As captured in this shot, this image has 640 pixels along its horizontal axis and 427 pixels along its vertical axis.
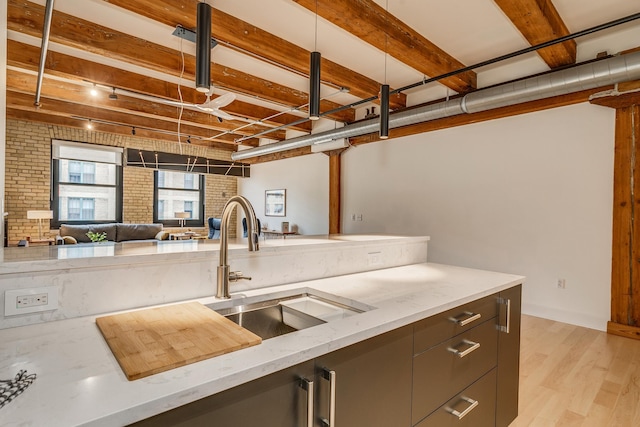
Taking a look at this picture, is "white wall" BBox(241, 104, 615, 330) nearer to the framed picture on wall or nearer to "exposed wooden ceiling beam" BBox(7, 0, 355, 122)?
"exposed wooden ceiling beam" BBox(7, 0, 355, 122)

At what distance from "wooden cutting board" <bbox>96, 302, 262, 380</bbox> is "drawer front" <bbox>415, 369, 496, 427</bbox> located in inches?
34.3

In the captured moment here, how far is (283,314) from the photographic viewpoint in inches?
59.7

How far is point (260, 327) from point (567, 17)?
379 centimetres

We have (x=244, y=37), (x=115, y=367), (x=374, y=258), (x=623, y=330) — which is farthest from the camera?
(x=623, y=330)

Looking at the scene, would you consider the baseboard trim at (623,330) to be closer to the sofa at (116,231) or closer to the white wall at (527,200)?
the white wall at (527,200)

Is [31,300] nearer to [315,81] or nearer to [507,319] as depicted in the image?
[315,81]

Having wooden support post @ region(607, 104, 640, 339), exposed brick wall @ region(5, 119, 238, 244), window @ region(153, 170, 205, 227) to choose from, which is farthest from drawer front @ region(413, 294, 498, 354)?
window @ region(153, 170, 205, 227)

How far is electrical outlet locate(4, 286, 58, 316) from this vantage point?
1.03 m

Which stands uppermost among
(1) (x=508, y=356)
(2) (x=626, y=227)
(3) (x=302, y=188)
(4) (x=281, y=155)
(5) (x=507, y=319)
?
(4) (x=281, y=155)

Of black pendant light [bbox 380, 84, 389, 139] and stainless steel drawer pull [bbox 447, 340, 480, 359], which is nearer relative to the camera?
stainless steel drawer pull [bbox 447, 340, 480, 359]

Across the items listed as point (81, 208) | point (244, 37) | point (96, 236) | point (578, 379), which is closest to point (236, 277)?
point (244, 37)

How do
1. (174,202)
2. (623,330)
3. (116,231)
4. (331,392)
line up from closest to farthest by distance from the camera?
(331,392) → (623,330) → (116,231) → (174,202)

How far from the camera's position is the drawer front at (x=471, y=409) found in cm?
140

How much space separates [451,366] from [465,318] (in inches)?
8.4
